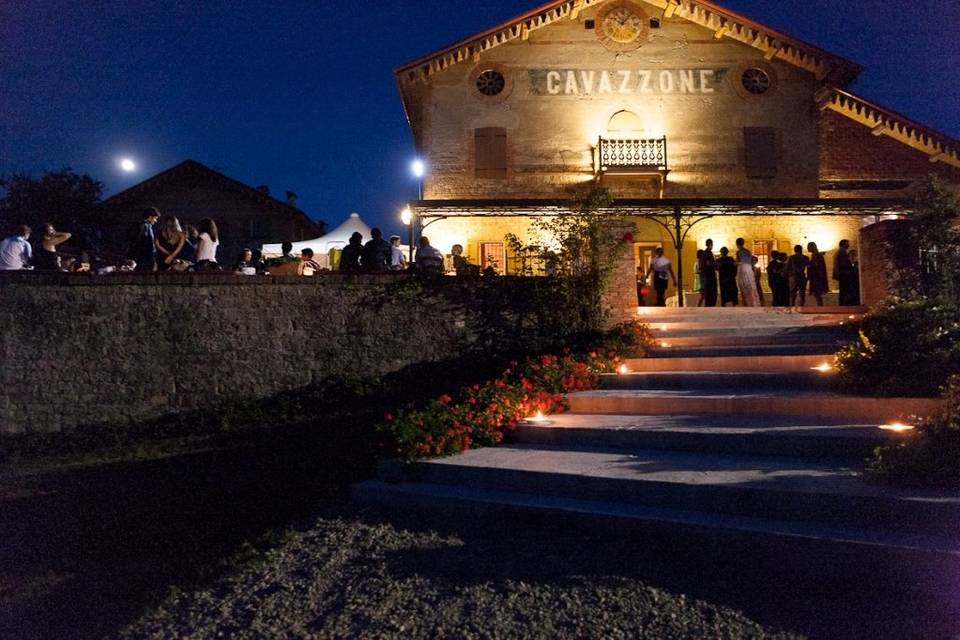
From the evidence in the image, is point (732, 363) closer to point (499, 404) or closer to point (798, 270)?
point (499, 404)

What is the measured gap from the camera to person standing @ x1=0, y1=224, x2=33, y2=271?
34.4ft

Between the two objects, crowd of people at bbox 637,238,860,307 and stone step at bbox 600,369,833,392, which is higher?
crowd of people at bbox 637,238,860,307

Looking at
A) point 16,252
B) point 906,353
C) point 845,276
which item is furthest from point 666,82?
point 16,252

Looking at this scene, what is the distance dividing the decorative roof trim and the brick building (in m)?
0.04

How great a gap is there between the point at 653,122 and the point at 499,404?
14.4m

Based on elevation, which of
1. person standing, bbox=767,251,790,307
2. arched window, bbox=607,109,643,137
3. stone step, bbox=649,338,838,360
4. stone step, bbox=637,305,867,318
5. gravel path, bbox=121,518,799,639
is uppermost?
arched window, bbox=607,109,643,137

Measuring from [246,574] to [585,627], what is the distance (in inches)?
88.5

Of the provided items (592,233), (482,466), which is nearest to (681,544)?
(482,466)

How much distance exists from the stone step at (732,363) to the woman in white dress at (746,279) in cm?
583

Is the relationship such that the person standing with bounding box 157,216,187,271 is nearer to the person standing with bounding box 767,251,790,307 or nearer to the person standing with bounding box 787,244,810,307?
the person standing with bounding box 767,251,790,307

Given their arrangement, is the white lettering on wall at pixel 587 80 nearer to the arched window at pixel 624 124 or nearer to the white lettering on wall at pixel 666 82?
the arched window at pixel 624 124

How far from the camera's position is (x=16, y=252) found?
10586 millimetres

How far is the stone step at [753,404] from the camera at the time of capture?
510 centimetres

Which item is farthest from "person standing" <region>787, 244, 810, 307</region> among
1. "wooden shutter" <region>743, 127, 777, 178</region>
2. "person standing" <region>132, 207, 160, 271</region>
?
"person standing" <region>132, 207, 160, 271</region>
